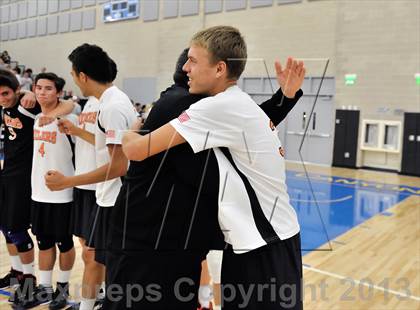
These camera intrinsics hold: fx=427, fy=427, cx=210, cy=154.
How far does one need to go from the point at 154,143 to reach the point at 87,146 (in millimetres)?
1443

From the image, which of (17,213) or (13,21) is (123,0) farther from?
(17,213)

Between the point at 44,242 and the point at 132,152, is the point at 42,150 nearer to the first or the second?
the point at 44,242

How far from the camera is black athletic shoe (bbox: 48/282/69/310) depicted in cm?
318

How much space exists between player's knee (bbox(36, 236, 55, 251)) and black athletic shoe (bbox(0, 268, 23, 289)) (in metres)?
0.54

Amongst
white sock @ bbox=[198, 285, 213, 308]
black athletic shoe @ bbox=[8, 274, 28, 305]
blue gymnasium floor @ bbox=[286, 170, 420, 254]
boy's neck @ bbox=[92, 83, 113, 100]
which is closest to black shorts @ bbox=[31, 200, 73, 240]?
black athletic shoe @ bbox=[8, 274, 28, 305]

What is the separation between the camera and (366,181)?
35.9 ft

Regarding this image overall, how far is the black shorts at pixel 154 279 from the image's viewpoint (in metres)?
1.69

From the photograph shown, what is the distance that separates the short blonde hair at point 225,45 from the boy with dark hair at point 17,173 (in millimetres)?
2206

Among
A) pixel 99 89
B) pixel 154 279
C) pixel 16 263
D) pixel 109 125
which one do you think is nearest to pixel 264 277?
pixel 154 279

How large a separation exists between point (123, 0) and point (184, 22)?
3645 millimetres

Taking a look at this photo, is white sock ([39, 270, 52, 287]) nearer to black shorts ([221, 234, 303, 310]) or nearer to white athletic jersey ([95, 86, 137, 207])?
white athletic jersey ([95, 86, 137, 207])

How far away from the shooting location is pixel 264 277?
1.61m

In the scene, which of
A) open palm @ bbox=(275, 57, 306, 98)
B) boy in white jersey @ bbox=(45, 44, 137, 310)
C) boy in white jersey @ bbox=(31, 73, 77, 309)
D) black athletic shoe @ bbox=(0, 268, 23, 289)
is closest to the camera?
open palm @ bbox=(275, 57, 306, 98)

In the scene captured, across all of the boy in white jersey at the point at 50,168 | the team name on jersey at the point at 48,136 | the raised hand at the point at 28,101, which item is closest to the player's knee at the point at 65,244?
the boy in white jersey at the point at 50,168
